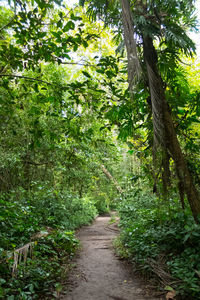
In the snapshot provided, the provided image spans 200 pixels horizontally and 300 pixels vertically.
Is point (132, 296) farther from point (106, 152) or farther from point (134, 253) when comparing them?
point (106, 152)

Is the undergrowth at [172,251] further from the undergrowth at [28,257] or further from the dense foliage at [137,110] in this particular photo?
the undergrowth at [28,257]

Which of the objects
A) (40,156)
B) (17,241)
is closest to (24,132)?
(40,156)

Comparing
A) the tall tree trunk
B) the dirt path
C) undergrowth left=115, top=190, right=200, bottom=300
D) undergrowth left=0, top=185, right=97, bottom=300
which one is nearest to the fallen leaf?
undergrowth left=115, top=190, right=200, bottom=300

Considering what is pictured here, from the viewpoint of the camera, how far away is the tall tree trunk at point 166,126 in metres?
2.67

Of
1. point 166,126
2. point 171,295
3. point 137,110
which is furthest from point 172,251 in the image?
point 137,110

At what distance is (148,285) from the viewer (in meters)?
2.98

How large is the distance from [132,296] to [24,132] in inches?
180

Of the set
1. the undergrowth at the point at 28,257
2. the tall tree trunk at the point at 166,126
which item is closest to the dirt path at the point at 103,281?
the undergrowth at the point at 28,257

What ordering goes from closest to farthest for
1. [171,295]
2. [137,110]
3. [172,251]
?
[171,295] < [137,110] < [172,251]

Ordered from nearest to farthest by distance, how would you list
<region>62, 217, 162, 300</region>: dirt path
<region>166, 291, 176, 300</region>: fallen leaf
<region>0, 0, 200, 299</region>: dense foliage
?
<region>166, 291, 176, 300</region>: fallen leaf < <region>0, 0, 200, 299</region>: dense foliage < <region>62, 217, 162, 300</region>: dirt path

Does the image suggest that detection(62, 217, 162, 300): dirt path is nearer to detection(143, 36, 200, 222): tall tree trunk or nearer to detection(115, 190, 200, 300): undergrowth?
detection(115, 190, 200, 300): undergrowth

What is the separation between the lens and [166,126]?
116 inches

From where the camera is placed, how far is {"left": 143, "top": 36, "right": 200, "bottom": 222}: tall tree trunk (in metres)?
2.67

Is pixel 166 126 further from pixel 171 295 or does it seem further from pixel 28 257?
pixel 28 257
